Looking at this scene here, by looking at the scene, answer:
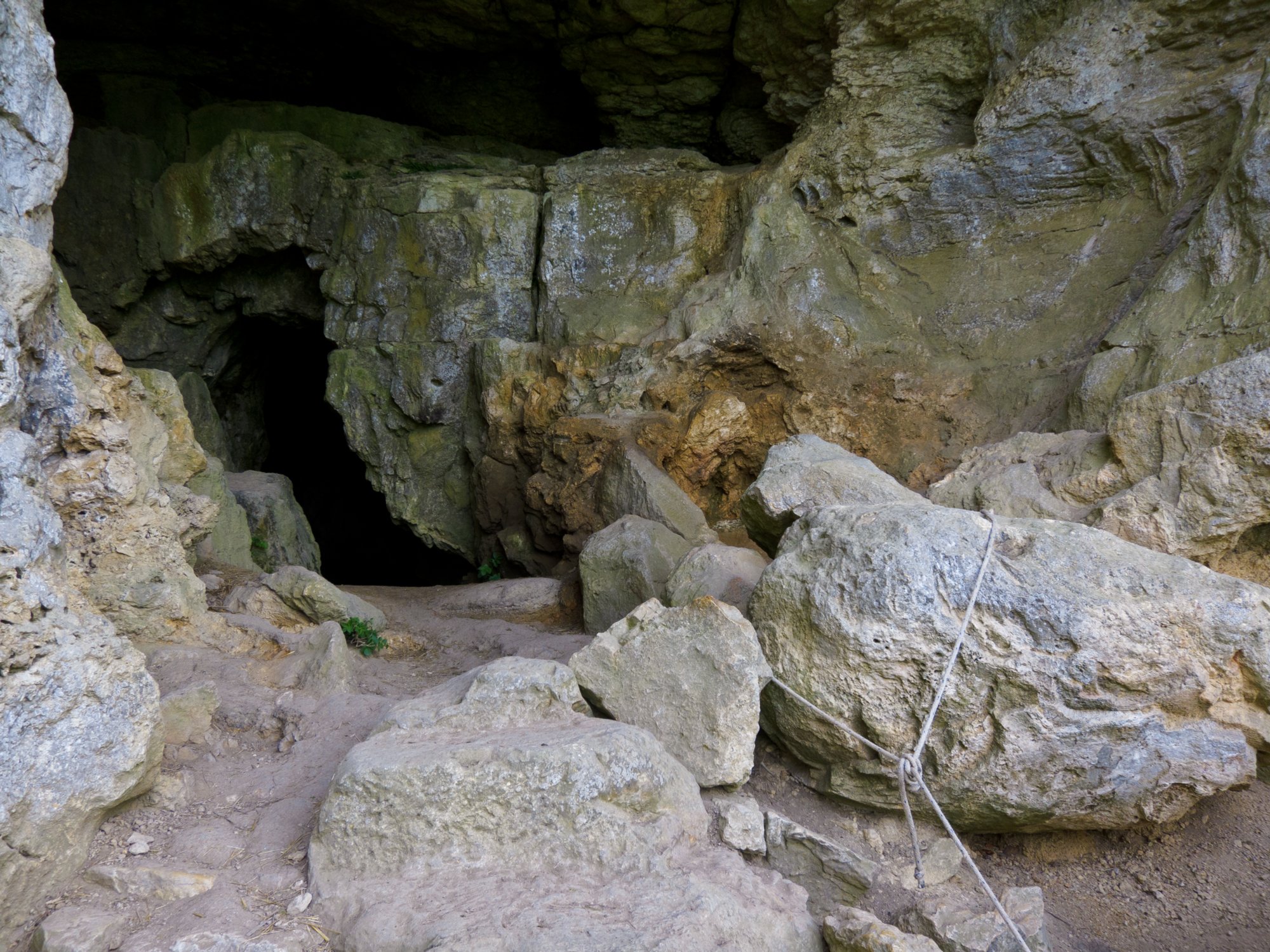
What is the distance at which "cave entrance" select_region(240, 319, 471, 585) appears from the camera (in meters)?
13.0

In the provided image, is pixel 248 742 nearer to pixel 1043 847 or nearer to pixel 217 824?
pixel 217 824

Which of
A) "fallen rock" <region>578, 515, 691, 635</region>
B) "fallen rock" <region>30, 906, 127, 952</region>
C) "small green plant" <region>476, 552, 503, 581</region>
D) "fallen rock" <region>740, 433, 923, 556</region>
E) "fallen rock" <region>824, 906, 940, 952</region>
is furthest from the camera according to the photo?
"small green plant" <region>476, 552, 503, 581</region>

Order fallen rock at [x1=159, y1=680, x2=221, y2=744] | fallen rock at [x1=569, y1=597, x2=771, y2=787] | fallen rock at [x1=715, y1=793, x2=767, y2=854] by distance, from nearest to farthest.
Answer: fallen rock at [x1=715, y1=793, x2=767, y2=854] < fallen rock at [x1=569, y1=597, x2=771, y2=787] < fallen rock at [x1=159, y1=680, x2=221, y2=744]

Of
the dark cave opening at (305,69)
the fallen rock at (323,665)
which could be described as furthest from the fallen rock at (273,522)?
the dark cave opening at (305,69)

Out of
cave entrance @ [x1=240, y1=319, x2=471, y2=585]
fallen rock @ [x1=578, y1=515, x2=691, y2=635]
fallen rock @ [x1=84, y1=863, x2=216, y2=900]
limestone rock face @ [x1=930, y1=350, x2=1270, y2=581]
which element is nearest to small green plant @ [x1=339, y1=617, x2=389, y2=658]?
fallen rock @ [x1=578, y1=515, x2=691, y2=635]

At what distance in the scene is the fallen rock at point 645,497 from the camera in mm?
6918

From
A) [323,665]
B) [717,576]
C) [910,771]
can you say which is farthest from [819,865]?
[323,665]

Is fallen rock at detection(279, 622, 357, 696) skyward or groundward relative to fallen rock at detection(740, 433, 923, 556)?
groundward

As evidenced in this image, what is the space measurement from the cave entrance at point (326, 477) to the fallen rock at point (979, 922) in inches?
387

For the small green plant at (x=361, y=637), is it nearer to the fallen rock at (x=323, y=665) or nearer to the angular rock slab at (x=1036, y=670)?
the fallen rock at (x=323, y=665)

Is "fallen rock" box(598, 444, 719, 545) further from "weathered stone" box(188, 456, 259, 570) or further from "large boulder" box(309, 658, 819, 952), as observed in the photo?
"large boulder" box(309, 658, 819, 952)

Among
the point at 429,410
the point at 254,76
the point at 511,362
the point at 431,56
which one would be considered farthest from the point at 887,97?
the point at 254,76

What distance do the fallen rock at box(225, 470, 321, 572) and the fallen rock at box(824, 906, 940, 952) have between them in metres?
6.11

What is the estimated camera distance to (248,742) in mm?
3809
